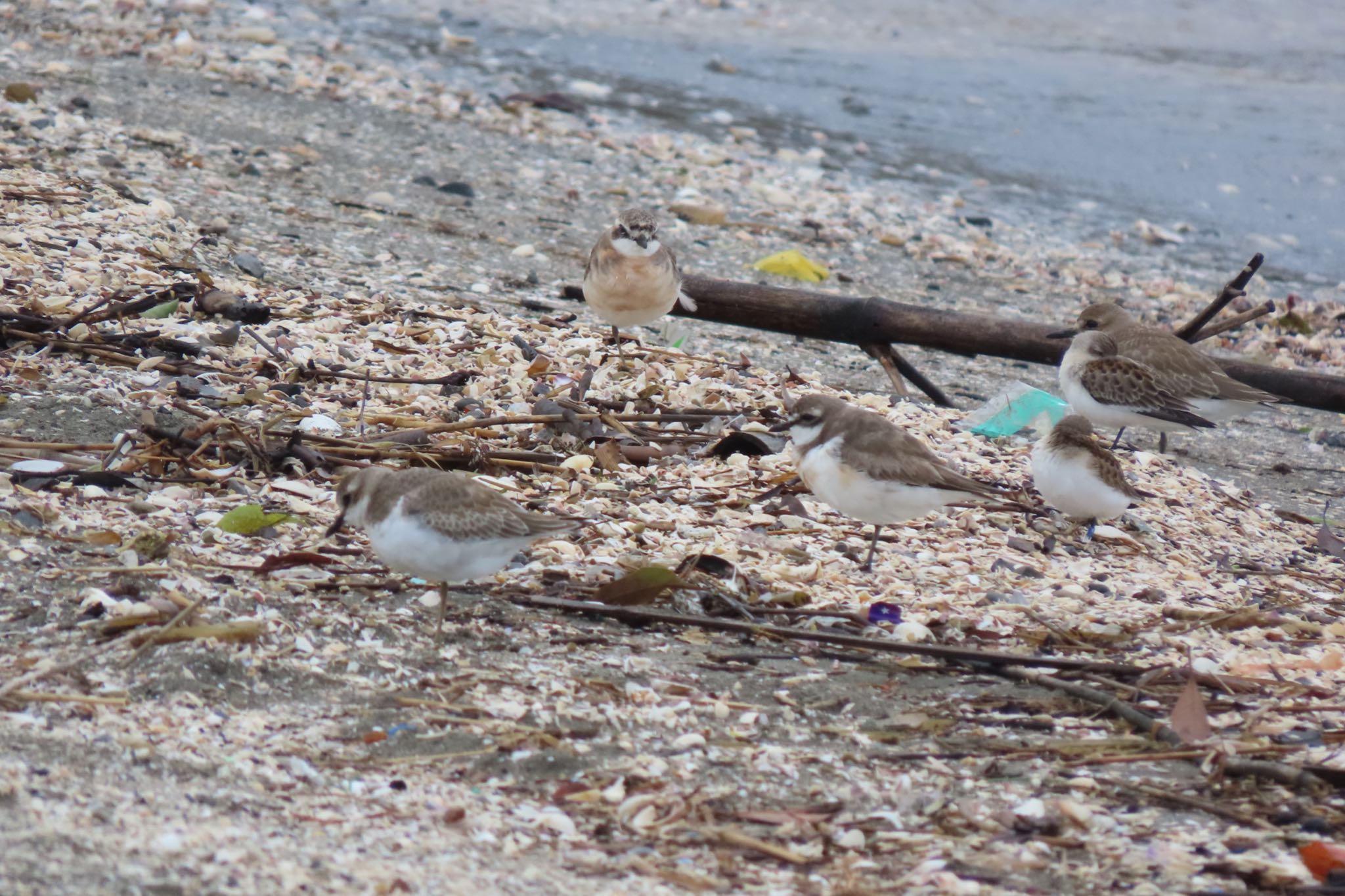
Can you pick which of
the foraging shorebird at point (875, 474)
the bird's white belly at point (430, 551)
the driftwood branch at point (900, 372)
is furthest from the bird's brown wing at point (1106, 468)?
the bird's white belly at point (430, 551)

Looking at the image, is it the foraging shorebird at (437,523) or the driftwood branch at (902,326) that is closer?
the foraging shorebird at (437,523)

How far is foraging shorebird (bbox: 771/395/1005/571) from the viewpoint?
5.25 meters

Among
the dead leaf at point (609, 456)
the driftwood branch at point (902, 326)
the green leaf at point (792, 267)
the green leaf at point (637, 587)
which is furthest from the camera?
the green leaf at point (792, 267)

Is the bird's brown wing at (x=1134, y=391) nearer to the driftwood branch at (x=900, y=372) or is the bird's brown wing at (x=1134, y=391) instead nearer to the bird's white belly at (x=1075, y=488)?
the driftwood branch at (x=900, y=372)

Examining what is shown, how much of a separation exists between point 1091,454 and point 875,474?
3.74ft

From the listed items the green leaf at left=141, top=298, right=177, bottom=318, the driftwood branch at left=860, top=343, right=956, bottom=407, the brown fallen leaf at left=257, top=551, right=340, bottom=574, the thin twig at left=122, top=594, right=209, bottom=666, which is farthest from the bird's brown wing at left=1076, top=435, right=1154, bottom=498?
the green leaf at left=141, top=298, right=177, bottom=318

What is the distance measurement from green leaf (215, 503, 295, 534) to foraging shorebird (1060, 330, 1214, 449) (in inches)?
165

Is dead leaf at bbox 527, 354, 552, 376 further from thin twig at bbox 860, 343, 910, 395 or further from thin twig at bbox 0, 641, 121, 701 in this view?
thin twig at bbox 0, 641, 121, 701

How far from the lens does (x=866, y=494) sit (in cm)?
527

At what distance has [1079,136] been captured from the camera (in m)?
15.9

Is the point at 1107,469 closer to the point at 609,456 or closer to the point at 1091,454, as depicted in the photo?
the point at 1091,454

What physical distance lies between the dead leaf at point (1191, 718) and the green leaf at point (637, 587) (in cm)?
167

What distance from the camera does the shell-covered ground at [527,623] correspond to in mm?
3475

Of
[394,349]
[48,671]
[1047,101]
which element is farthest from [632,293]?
[1047,101]
